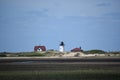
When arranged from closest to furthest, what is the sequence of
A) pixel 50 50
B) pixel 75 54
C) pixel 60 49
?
1. pixel 75 54
2. pixel 60 49
3. pixel 50 50

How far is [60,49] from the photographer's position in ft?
427

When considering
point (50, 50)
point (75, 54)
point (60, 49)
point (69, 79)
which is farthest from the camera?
point (50, 50)

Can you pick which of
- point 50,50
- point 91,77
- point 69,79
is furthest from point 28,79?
point 50,50

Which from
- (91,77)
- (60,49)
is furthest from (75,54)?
(91,77)

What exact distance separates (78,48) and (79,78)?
4046 inches

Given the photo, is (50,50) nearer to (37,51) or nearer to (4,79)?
(37,51)

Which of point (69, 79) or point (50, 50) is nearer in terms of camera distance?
point (69, 79)

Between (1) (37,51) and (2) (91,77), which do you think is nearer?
(2) (91,77)

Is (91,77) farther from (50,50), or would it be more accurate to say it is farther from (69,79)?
(50,50)

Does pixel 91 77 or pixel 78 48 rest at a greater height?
pixel 78 48

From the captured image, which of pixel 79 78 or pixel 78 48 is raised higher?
pixel 78 48

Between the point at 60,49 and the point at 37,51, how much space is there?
12122 mm

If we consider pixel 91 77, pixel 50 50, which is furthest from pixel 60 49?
pixel 91 77

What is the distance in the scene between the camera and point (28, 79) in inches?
1380
